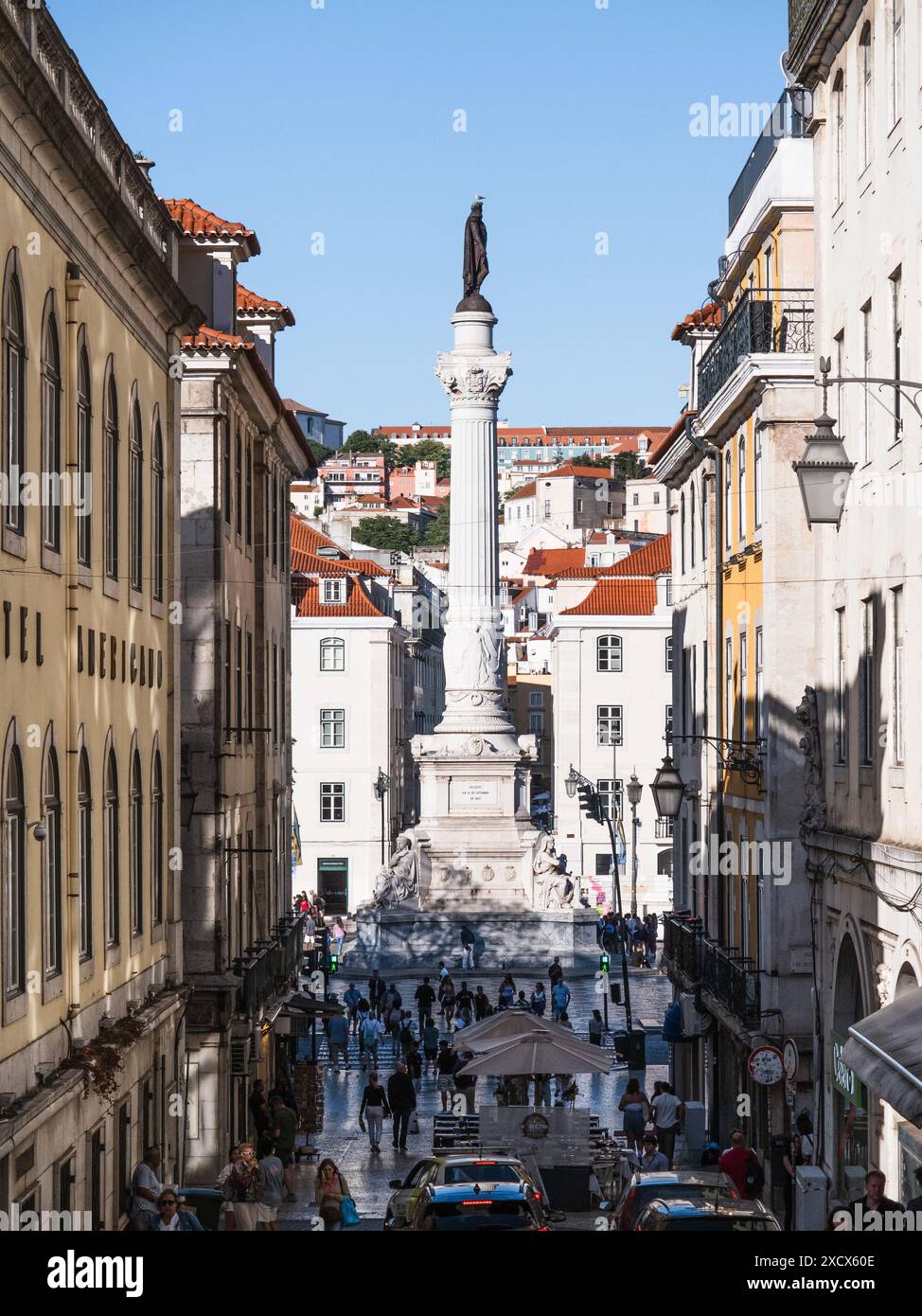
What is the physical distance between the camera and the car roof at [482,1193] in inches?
792

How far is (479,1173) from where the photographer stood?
73.1 ft

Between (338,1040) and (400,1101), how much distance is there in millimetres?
11587

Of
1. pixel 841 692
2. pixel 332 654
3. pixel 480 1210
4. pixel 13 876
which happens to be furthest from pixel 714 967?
pixel 332 654

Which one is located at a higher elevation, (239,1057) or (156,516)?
(156,516)

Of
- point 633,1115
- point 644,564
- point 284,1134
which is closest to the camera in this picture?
point 633,1115

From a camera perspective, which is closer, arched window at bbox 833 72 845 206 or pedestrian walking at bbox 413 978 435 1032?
arched window at bbox 833 72 845 206

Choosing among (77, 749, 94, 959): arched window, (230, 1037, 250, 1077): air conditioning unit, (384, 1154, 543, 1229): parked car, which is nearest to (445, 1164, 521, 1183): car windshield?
(384, 1154, 543, 1229): parked car

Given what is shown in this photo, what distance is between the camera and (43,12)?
63.3 ft

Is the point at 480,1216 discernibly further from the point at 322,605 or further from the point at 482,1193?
the point at 322,605

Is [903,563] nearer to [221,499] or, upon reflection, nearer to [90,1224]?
[90,1224]

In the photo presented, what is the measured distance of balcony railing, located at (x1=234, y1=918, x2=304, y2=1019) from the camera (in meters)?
35.2

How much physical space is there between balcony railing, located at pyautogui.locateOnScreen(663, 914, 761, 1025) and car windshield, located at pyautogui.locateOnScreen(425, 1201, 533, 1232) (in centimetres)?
1253

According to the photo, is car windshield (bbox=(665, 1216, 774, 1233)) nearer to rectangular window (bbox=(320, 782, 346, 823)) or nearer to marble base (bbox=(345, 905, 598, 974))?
marble base (bbox=(345, 905, 598, 974))
